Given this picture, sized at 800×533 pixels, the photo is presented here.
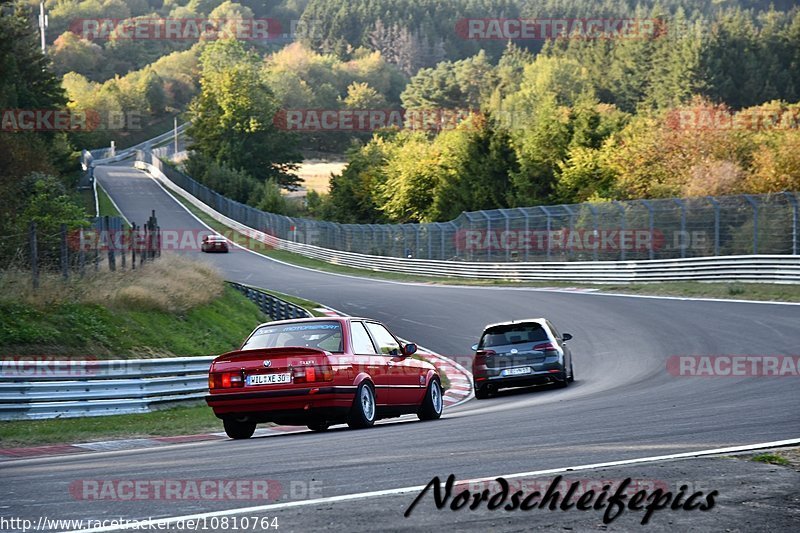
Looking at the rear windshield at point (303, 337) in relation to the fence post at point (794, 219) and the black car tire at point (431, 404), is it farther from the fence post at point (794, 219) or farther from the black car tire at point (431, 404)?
the fence post at point (794, 219)

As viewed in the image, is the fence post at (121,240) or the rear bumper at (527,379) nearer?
the rear bumper at (527,379)

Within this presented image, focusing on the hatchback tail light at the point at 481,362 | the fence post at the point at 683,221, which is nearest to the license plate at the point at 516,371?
the hatchback tail light at the point at 481,362

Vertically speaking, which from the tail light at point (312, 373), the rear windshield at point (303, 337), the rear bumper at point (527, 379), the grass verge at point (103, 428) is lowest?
the rear bumper at point (527, 379)

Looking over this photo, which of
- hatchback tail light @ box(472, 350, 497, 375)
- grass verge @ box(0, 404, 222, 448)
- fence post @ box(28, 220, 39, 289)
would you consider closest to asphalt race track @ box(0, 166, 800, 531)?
hatchback tail light @ box(472, 350, 497, 375)

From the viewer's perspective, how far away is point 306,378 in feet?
39.8

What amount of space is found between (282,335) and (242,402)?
45.5 inches

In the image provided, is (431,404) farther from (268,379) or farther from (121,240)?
(121,240)

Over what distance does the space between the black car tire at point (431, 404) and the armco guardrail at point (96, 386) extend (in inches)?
185

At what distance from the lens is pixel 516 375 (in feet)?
62.5

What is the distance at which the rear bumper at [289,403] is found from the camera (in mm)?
12133

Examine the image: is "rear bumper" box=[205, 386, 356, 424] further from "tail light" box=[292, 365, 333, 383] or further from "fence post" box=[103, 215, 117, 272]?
"fence post" box=[103, 215, 117, 272]

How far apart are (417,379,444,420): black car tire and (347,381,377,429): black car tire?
1.47m

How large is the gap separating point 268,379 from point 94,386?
15.6 ft

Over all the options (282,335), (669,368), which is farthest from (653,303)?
(282,335)
